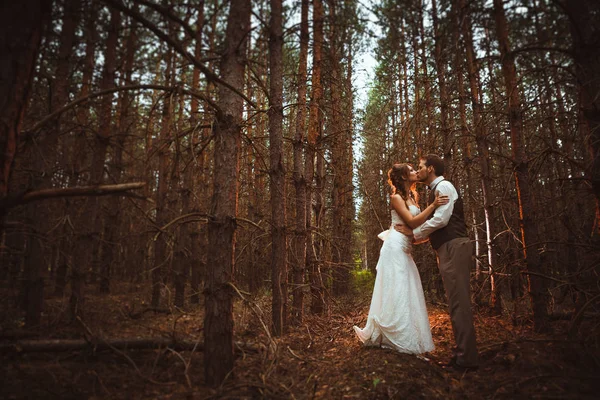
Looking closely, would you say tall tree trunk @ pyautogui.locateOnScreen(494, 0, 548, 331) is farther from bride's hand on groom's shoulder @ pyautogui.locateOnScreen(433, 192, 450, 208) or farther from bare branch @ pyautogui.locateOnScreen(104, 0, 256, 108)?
bare branch @ pyautogui.locateOnScreen(104, 0, 256, 108)

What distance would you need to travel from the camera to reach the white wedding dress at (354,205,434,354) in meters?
4.36

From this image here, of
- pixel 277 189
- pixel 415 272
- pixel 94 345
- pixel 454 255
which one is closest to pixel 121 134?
pixel 277 189

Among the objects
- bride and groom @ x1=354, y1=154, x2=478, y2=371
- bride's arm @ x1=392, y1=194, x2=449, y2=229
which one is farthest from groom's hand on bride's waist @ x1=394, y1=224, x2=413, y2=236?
bride's arm @ x1=392, y1=194, x2=449, y2=229

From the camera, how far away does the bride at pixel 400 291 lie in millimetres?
4363

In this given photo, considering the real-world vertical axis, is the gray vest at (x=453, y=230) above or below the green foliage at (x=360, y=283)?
above

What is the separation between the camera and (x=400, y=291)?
14.8ft

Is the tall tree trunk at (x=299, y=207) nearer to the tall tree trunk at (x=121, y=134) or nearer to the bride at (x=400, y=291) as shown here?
the bride at (x=400, y=291)

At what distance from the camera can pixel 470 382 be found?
137 inches

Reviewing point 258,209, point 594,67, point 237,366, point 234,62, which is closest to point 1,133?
point 234,62

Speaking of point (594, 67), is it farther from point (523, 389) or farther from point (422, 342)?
point (422, 342)

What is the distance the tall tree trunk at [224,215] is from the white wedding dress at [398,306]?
2284 millimetres

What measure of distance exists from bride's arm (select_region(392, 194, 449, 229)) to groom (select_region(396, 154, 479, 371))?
0.08 meters

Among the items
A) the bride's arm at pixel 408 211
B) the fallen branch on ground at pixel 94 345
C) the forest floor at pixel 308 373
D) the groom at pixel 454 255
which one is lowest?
the forest floor at pixel 308 373

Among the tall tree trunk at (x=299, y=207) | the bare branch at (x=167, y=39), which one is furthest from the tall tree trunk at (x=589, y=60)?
the tall tree trunk at (x=299, y=207)
